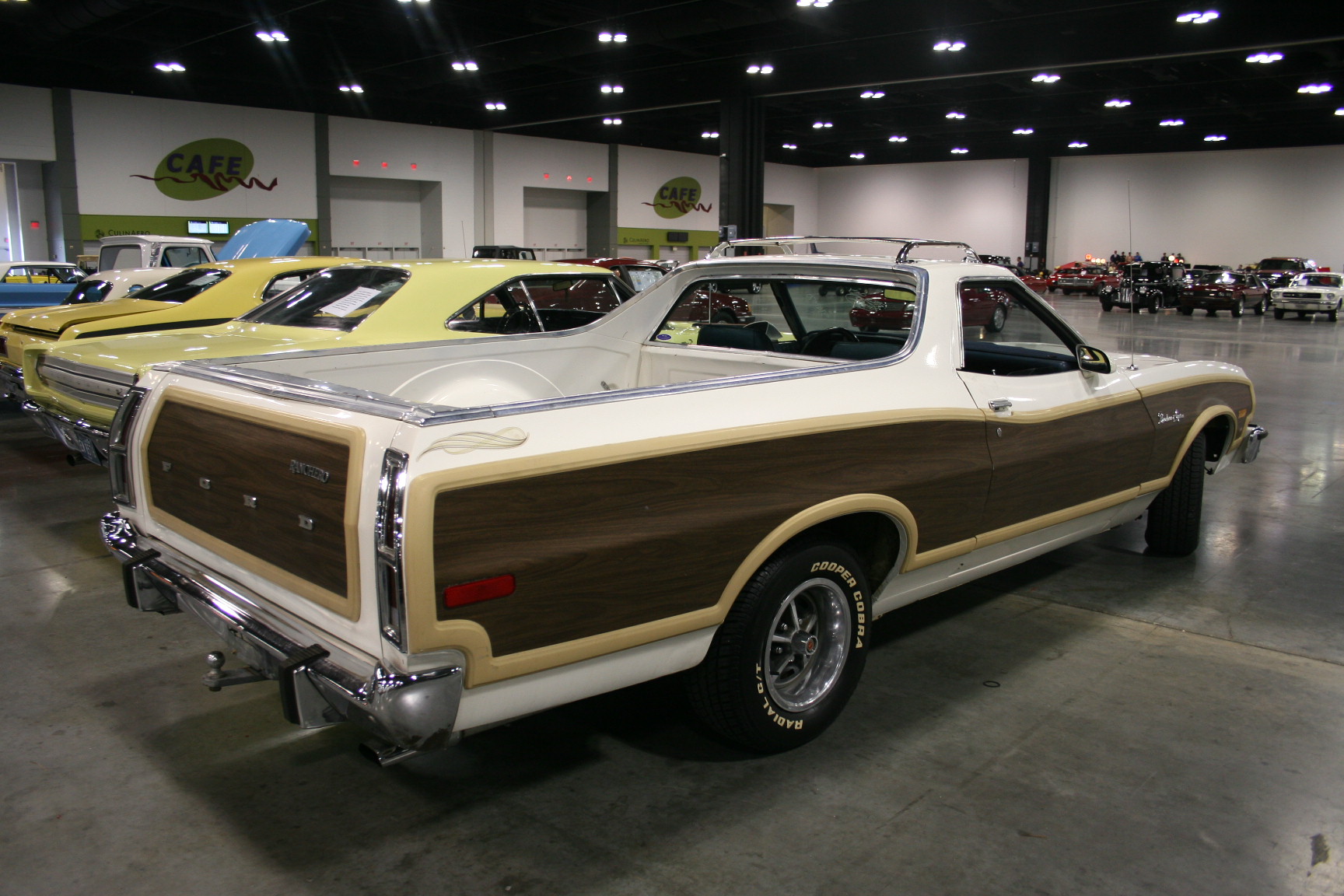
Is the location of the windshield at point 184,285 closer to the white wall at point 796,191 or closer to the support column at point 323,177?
the support column at point 323,177

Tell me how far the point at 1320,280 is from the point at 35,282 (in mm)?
31040

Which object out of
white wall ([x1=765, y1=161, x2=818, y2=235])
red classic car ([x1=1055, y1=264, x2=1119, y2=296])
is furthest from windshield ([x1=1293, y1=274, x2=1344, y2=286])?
white wall ([x1=765, y1=161, x2=818, y2=235])

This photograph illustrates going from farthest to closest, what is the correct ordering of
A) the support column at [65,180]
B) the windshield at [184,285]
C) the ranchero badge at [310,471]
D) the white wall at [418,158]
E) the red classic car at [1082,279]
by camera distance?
the red classic car at [1082,279] → the white wall at [418,158] → the support column at [65,180] → the windshield at [184,285] → the ranchero badge at [310,471]

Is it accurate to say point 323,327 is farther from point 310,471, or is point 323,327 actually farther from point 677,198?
point 677,198

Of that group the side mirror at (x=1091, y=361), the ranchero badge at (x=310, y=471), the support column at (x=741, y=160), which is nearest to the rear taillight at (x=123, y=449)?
the ranchero badge at (x=310, y=471)

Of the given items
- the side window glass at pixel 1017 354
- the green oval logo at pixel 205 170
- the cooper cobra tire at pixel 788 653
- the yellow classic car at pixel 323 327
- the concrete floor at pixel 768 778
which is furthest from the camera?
the green oval logo at pixel 205 170

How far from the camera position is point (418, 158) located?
29.6 metres

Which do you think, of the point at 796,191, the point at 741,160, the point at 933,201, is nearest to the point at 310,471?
the point at 741,160

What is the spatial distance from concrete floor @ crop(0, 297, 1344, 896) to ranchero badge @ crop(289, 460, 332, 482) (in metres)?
1.04

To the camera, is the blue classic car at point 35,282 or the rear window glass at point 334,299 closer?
the rear window glass at point 334,299

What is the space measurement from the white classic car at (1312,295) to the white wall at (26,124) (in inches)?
1272

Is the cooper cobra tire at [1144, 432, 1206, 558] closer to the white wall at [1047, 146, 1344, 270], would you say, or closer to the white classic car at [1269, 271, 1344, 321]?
the white classic car at [1269, 271, 1344, 321]

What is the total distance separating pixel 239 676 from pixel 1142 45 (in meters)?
18.7

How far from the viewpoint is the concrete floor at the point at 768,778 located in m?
2.46
